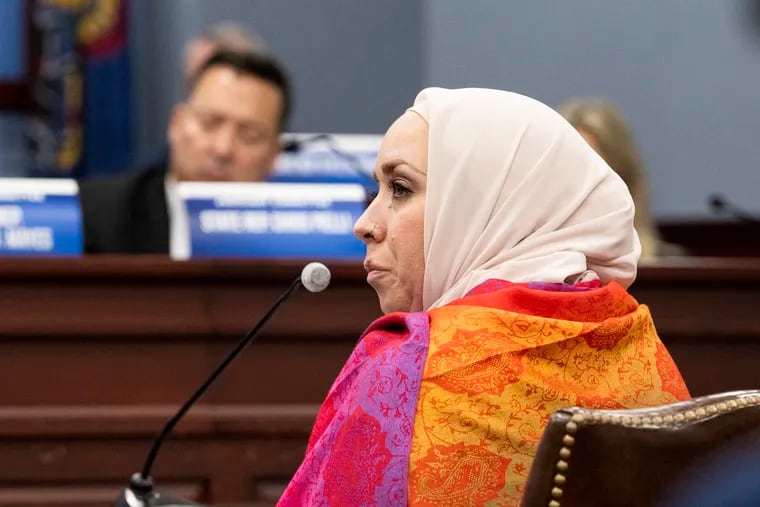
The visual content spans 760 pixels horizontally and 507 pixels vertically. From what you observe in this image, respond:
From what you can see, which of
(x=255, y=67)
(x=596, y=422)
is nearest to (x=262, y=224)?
(x=255, y=67)

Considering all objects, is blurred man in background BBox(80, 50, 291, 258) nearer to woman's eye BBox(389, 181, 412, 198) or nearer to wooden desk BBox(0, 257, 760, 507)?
wooden desk BBox(0, 257, 760, 507)

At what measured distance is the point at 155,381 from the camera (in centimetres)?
271

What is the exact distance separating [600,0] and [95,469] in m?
3.80

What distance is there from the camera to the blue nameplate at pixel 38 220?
9.57 ft

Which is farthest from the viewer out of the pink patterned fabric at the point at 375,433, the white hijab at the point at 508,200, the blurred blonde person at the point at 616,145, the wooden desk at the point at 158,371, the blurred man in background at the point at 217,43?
the blurred man in background at the point at 217,43

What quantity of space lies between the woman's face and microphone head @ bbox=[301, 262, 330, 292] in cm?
6

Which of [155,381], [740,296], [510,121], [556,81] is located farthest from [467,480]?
[556,81]

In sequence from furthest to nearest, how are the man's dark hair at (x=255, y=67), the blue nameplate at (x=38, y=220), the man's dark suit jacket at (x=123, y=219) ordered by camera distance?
1. the man's dark hair at (x=255, y=67)
2. the man's dark suit jacket at (x=123, y=219)
3. the blue nameplate at (x=38, y=220)

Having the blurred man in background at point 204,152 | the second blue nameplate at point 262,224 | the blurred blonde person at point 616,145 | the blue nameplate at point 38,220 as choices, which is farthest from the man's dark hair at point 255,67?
the blue nameplate at point 38,220

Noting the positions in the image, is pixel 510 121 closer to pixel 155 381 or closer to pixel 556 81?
pixel 155 381

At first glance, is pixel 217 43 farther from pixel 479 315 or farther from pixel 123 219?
pixel 479 315

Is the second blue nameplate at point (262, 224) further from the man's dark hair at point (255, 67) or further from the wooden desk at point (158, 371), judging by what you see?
the man's dark hair at point (255, 67)

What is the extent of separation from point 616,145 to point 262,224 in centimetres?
130

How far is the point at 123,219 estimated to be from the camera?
11.6 ft
